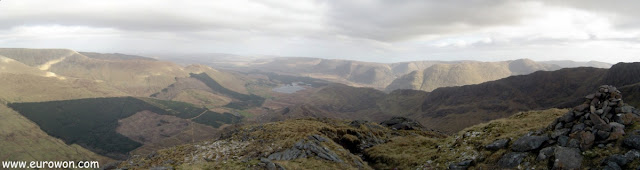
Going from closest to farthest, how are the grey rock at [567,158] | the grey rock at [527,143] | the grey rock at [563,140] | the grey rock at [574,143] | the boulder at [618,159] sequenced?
the boulder at [618,159]
the grey rock at [567,158]
the grey rock at [574,143]
the grey rock at [563,140]
the grey rock at [527,143]

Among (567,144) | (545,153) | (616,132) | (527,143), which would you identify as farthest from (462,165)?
(616,132)

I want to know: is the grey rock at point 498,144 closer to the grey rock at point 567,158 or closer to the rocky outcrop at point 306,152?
the grey rock at point 567,158

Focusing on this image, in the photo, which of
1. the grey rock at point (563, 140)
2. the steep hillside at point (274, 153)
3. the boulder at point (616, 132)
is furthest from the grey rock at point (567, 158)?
the steep hillside at point (274, 153)

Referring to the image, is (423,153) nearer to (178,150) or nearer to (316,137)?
(316,137)

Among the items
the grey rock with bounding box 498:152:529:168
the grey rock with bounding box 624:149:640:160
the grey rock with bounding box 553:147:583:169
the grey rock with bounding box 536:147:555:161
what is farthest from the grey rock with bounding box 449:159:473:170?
the grey rock with bounding box 624:149:640:160

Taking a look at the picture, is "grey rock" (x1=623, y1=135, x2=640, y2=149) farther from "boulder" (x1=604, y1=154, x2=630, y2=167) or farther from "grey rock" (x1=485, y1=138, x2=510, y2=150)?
"grey rock" (x1=485, y1=138, x2=510, y2=150)

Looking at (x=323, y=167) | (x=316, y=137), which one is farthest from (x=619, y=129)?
(x=316, y=137)
